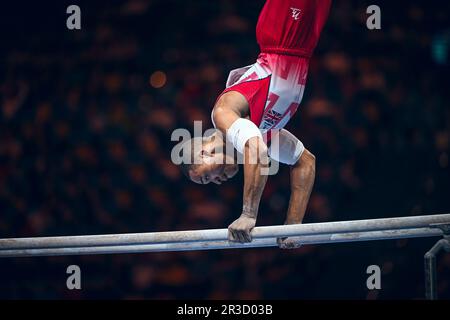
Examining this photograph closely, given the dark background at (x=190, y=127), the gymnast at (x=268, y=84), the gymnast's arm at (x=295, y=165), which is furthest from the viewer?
the dark background at (x=190, y=127)

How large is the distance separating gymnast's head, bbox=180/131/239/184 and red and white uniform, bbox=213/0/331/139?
238 millimetres

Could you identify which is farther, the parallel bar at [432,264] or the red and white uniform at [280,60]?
the red and white uniform at [280,60]

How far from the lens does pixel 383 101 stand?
627 centimetres

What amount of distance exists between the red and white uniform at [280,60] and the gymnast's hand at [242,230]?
579 mm

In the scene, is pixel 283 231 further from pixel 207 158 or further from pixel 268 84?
pixel 268 84

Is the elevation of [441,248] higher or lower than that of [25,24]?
lower

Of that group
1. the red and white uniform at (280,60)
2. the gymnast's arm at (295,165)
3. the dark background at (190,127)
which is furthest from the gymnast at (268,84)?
the dark background at (190,127)

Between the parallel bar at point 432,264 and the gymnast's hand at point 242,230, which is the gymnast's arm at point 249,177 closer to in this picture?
the gymnast's hand at point 242,230

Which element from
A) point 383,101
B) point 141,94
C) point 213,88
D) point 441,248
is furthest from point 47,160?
point 441,248

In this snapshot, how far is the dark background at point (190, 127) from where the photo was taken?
595 centimetres

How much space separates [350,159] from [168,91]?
5.69 feet

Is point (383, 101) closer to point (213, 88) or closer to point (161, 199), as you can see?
point (213, 88)
